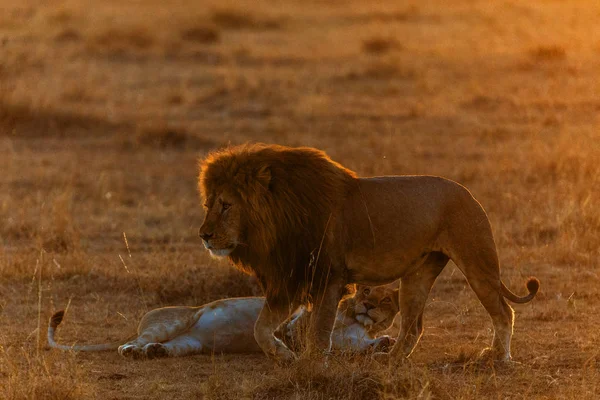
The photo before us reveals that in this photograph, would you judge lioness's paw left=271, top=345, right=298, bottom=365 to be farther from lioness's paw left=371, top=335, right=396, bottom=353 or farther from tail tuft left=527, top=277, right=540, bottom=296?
tail tuft left=527, top=277, right=540, bottom=296

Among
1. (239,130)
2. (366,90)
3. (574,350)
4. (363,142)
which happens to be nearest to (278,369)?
(574,350)

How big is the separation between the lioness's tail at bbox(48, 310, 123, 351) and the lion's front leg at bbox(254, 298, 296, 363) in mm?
1032

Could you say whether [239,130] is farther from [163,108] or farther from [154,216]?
[154,216]

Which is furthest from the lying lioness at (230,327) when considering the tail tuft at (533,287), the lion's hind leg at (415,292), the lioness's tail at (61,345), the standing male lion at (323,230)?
the tail tuft at (533,287)

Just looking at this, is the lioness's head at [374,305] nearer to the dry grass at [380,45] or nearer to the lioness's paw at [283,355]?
the lioness's paw at [283,355]

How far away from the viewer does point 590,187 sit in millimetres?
9836

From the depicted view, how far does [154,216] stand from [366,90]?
7180 millimetres

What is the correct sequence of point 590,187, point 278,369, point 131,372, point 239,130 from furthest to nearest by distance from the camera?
point 239,130 < point 590,187 < point 131,372 < point 278,369

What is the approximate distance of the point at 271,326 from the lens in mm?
5574

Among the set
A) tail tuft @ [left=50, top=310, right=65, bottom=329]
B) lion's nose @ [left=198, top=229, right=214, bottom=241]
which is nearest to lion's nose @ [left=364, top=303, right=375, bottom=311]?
lion's nose @ [left=198, top=229, right=214, bottom=241]

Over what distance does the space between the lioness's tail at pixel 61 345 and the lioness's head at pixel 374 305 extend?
136cm

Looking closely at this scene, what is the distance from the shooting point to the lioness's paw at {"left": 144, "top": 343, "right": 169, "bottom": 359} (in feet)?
19.8

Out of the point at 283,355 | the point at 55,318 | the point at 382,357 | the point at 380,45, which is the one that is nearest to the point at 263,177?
the point at 283,355

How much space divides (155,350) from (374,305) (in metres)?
1.26
